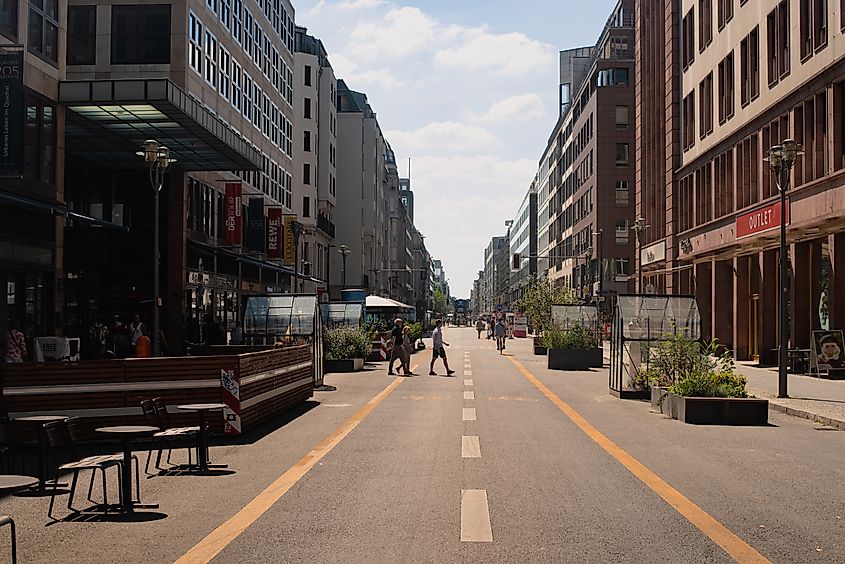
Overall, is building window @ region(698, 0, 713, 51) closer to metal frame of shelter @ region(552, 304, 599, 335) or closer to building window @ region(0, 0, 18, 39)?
metal frame of shelter @ region(552, 304, 599, 335)

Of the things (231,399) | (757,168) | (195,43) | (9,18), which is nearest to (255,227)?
(195,43)

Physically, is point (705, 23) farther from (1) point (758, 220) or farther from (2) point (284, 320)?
(2) point (284, 320)

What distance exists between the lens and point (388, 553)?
728 cm

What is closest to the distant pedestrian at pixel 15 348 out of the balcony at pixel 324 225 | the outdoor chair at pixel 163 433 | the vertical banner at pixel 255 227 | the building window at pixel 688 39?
the outdoor chair at pixel 163 433

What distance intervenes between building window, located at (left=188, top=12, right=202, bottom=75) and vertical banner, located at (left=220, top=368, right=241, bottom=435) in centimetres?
2832

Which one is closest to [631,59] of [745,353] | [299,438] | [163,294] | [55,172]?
[745,353]

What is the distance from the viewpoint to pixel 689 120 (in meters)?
50.5

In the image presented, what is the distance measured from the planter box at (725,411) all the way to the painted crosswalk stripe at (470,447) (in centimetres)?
496

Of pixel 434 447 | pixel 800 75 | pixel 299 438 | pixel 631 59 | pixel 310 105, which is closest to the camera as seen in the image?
pixel 434 447

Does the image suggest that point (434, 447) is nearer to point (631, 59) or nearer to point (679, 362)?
point (679, 362)

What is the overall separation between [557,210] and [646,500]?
11514cm

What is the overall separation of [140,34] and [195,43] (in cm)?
240

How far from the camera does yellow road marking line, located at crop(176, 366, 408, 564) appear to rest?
7383 mm

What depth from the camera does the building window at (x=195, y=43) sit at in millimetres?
40594
